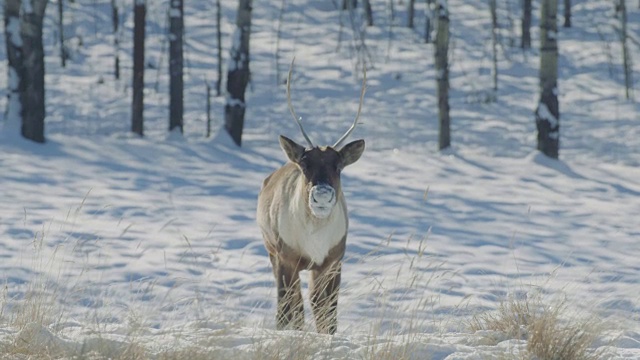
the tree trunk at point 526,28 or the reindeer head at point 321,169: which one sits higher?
the tree trunk at point 526,28

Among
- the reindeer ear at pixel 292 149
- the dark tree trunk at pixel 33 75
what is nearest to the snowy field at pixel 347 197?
the dark tree trunk at pixel 33 75

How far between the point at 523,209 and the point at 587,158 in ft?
23.5

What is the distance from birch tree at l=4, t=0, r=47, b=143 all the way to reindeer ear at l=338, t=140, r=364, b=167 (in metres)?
9.13

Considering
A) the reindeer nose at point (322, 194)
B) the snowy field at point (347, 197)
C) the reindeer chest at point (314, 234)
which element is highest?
the reindeer nose at point (322, 194)

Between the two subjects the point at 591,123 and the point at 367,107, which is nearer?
the point at 591,123

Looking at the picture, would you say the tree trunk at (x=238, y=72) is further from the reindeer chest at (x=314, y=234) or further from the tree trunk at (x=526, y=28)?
the tree trunk at (x=526, y=28)

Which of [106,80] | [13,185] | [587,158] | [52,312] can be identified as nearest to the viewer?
[52,312]

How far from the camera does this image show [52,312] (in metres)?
5.29

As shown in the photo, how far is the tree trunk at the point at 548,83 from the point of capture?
1493cm

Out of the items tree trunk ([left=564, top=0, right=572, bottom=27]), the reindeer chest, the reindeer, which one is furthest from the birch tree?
tree trunk ([left=564, top=0, right=572, bottom=27])

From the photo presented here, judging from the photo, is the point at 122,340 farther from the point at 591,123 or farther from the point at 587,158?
the point at 591,123

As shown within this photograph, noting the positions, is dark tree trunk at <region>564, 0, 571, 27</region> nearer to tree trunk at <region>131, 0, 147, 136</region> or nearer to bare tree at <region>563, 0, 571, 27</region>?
bare tree at <region>563, 0, 571, 27</region>

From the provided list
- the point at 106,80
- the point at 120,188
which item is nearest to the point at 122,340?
the point at 120,188

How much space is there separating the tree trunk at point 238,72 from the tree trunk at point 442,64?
9.10 ft
